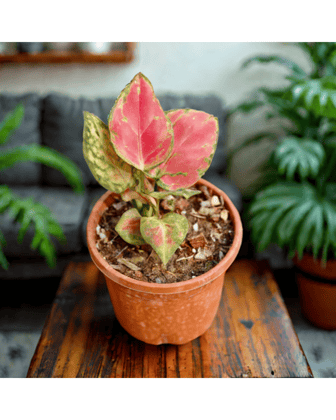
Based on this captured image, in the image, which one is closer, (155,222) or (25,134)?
(155,222)

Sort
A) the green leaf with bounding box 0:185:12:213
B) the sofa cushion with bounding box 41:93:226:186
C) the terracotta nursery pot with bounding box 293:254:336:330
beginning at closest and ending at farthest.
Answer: the green leaf with bounding box 0:185:12:213 → the terracotta nursery pot with bounding box 293:254:336:330 → the sofa cushion with bounding box 41:93:226:186

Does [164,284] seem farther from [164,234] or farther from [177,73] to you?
[177,73]

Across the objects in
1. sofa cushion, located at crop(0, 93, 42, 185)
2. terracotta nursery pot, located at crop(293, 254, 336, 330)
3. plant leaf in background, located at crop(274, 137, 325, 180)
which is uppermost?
plant leaf in background, located at crop(274, 137, 325, 180)

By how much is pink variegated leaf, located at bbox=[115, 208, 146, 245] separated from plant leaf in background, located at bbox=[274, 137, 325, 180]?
0.76 meters

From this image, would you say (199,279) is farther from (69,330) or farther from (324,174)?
(324,174)

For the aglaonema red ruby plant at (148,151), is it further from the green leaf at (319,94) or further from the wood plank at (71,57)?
the wood plank at (71,57)

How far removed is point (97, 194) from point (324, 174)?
1120 mm

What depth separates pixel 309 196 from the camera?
1.23 meters

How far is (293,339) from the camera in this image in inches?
29.1

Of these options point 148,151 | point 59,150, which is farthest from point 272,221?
point 59,150

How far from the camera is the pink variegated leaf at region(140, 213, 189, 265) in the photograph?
20.8 inches

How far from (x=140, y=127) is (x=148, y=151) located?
0.04 metres

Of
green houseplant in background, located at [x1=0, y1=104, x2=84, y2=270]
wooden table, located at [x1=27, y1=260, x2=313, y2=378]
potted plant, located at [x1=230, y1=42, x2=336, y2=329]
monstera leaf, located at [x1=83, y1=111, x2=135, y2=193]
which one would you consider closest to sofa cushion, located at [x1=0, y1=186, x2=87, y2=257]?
green houseplant in background, located at [x1=0, y1=104, x2=84, y2=270]

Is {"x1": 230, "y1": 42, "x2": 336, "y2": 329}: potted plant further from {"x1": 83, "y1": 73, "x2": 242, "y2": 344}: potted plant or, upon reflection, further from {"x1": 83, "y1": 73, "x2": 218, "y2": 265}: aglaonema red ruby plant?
{"x1": 83, "y1": 73, "x2": 218, "y2": 265}: aglaonema red ruby plant
